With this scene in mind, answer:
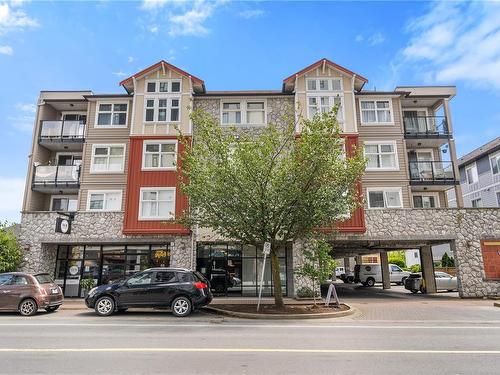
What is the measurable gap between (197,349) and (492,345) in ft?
21.4

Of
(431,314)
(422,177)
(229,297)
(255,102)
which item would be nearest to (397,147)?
(422,177)

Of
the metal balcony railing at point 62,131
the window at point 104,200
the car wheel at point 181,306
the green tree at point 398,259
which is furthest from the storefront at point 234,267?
the green tree at point 398,259

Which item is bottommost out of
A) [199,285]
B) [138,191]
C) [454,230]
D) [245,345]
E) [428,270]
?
[245,345]

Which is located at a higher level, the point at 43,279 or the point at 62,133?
the point at 62,133

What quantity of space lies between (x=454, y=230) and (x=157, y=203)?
15981 mm

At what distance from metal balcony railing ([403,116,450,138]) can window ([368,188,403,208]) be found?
394 cm

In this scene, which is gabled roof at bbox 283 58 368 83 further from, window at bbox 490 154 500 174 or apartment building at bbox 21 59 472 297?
window at bbox 490 154 500 174

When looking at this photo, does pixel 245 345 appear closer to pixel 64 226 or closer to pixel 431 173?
pixel 64 226

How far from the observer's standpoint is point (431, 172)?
23375mm

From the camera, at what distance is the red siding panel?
67.1 feet

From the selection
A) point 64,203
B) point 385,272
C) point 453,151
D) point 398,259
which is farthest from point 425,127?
point 398,259

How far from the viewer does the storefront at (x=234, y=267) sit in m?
21.2

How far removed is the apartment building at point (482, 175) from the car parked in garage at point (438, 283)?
9691mm

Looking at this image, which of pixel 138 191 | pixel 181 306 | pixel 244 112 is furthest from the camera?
pixel 244 112
